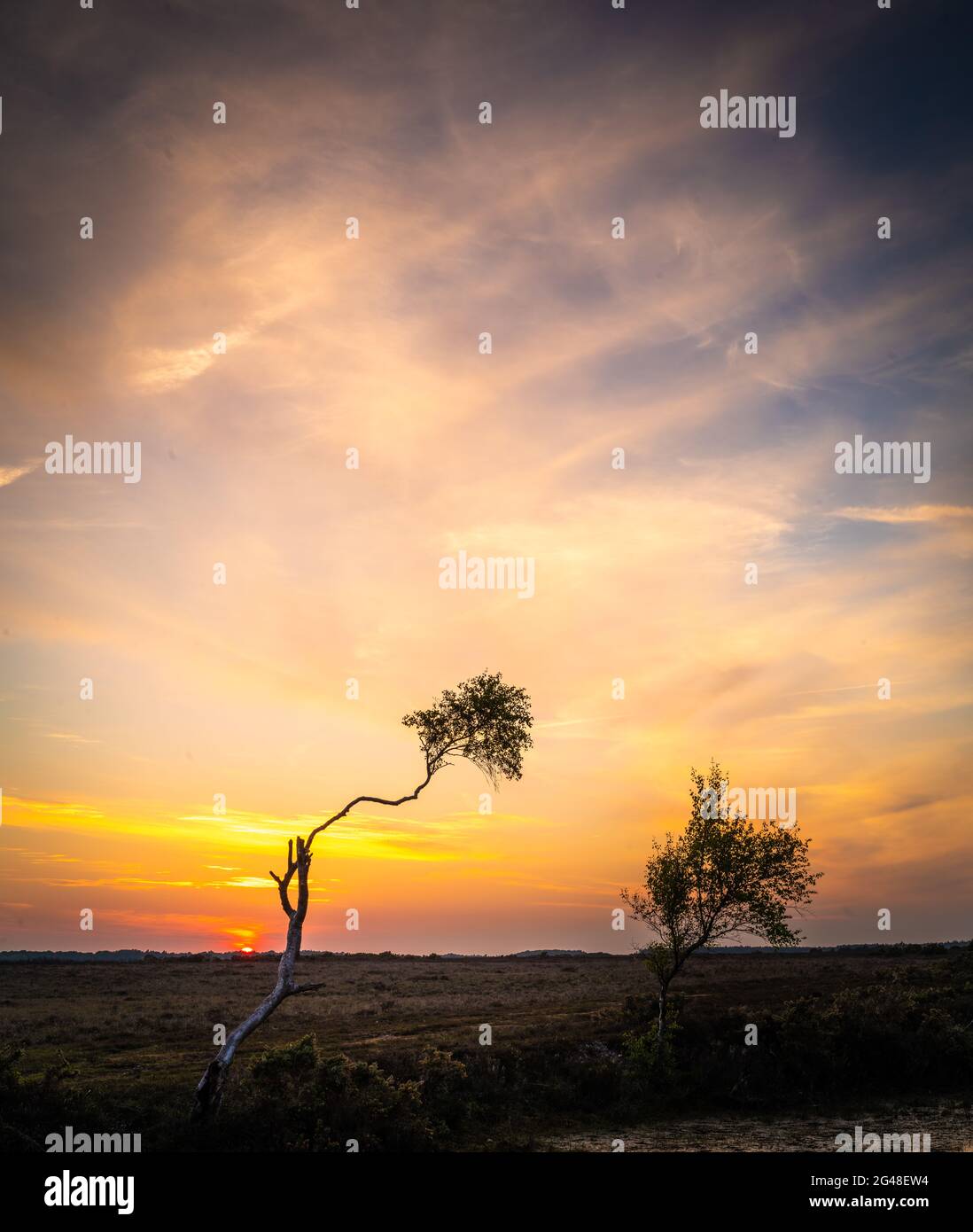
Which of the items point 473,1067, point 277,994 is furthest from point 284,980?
point 473,1067

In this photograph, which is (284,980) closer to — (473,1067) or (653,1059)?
(473,1067)

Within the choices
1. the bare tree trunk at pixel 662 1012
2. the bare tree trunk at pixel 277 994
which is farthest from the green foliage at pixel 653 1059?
the bare tree trunk at pixel 277 994

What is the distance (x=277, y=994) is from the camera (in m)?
26.3

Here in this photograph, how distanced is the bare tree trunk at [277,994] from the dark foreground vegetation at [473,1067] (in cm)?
73

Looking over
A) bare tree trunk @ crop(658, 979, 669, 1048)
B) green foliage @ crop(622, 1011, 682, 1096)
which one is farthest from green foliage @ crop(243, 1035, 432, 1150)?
bare tree trunk @ crop(658, 979, 669, 1048)

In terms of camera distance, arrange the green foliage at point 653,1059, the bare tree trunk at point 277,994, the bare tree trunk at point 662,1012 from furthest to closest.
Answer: the bare tree trunk at point 662,1012
the green foliage at point 653,1059
the bare tree trunk at point 277,994

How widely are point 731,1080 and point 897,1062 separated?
8614 mm

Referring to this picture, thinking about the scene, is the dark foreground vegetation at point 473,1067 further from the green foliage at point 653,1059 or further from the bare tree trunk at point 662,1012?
the bare tree trunk at point 662,1012

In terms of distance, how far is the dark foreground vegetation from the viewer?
1017 inches

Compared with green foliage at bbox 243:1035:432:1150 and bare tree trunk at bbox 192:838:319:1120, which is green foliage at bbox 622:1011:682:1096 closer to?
green foliage at bbox 243:1035:432:1150

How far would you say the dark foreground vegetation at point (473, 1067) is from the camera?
2583cm

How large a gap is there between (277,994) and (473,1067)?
1173 cm
